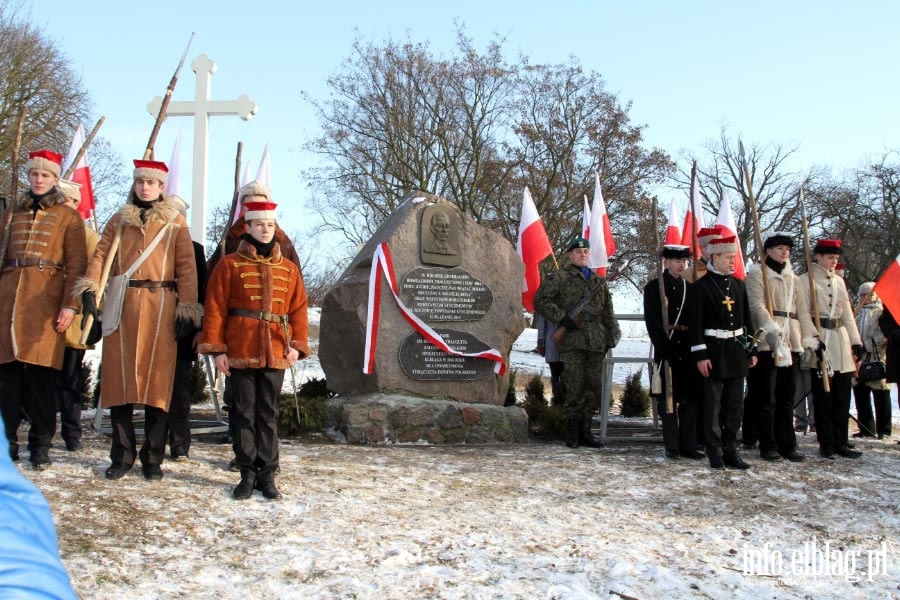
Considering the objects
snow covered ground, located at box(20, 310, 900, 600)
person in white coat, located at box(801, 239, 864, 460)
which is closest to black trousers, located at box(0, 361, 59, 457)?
snow covered ground, located at box(20, 310, 900, 600)

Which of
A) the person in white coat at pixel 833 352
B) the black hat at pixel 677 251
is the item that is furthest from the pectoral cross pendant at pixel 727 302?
the person in white coat at pixel 833 352

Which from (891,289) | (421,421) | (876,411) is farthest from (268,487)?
(876,411)

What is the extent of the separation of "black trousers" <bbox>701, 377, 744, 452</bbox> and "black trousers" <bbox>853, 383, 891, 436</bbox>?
2989 mm

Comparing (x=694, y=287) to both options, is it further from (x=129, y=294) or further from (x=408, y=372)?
(x=129, y=294)

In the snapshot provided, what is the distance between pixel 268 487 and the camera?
433 cm

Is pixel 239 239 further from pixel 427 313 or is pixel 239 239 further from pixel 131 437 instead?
pixel 427 313

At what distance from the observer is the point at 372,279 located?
6.74 m

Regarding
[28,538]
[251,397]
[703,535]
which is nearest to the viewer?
[28,538]

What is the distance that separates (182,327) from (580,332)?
3.33 metres

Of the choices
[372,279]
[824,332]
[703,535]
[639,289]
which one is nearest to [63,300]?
[372,279]

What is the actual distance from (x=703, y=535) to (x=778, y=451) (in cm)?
250

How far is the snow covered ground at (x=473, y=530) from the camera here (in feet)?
10.7

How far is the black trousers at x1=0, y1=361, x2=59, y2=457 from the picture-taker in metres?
4.64

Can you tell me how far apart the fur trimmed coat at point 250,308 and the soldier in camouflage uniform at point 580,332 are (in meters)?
2.73
